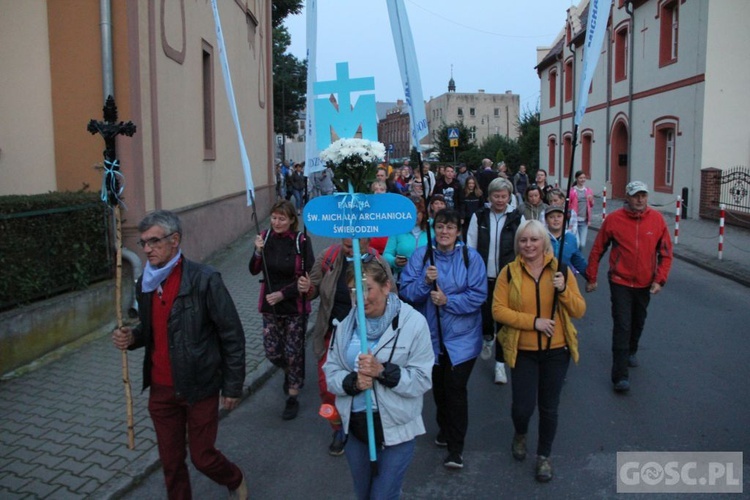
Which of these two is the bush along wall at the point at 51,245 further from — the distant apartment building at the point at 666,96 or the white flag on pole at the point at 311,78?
the distant apartment building at the point at 666,96

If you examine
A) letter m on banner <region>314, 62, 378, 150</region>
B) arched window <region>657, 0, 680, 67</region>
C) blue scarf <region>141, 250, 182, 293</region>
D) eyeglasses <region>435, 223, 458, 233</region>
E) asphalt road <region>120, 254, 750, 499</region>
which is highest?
arched window <region>657, 0, 680, 67</region>

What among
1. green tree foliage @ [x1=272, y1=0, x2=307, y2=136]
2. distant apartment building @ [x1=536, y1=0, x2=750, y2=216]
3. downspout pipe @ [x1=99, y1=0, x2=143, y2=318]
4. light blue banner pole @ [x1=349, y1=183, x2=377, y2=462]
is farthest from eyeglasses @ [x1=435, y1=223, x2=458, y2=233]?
green tree foliage @ [x1=272, y1=0, x2=307, y2=136]

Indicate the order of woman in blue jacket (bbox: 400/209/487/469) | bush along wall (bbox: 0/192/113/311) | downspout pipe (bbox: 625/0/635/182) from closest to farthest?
woman in blue jacket (bbox: 400/209/487/469)
bush along wall (bbox: 0/192/113/311)
downspout pipe (bbox: 625/0/635/182)

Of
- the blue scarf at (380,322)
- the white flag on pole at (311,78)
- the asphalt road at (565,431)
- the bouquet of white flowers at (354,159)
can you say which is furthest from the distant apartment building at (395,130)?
the blue scarf at (380,322)

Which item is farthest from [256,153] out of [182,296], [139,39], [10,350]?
[182,296]

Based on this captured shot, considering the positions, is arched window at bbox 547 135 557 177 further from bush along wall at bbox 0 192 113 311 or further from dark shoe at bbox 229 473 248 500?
dark shoe at bbox 229 473 248 500

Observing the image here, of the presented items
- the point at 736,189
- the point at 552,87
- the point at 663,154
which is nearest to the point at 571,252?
the point at 736,189

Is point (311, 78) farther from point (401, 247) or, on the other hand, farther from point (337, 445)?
point (337, 445)

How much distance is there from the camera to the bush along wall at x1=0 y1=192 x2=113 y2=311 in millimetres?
6492

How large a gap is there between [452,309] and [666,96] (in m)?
21.7

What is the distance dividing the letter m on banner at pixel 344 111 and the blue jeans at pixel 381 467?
168 centimetres

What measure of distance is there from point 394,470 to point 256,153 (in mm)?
16936

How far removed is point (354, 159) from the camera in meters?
3.43

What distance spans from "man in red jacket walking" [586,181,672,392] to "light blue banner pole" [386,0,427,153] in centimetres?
264
